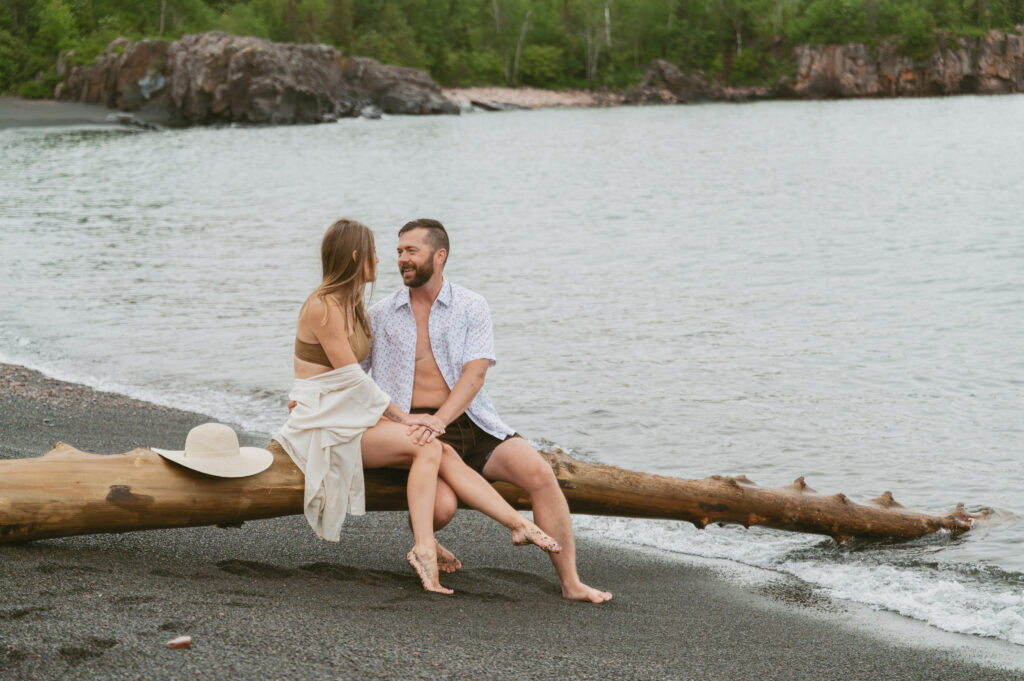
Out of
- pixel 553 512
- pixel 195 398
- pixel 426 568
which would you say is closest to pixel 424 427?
pixel 426 568

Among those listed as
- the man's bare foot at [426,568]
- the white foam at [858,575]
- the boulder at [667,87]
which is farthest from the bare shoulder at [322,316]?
the boulder at [667,87]

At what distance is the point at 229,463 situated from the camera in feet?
16.4

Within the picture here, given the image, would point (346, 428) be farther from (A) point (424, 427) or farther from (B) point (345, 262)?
(B) point (345, 262)

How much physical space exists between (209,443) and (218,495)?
250 mm

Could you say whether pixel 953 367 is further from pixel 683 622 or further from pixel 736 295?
pixel 683 622

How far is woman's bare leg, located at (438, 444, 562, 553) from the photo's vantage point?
4.77 m

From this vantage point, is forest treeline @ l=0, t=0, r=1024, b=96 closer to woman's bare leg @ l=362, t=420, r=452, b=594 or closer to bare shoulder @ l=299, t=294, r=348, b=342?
bare shoulder @ l=299, t=294, r=348, b=342

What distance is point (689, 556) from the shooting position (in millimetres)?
6516

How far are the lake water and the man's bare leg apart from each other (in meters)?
1.67

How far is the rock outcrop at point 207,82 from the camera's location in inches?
2857

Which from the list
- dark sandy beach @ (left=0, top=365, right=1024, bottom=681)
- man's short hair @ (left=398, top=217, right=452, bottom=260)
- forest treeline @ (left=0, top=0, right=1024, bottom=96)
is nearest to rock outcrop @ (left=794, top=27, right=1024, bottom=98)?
forest treeline @ (left=0, top=0, right=1024, bottom=96)

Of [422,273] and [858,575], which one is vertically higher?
[422,273]

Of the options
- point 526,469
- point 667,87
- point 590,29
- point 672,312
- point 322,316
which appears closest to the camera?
point 322,316

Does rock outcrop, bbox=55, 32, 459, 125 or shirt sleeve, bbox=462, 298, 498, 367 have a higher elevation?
rock outcrop, bbox=55, 32, 459, 125
